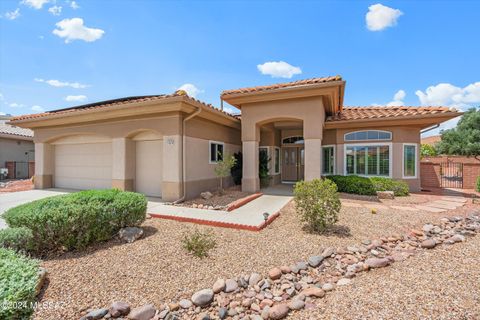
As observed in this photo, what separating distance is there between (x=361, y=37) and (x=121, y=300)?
13933 mm

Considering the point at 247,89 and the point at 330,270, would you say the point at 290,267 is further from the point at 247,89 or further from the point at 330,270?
the point at 247,89

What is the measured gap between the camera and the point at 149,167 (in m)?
10.7

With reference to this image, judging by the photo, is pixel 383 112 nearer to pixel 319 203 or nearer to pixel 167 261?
pixel 319 203

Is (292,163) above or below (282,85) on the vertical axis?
below

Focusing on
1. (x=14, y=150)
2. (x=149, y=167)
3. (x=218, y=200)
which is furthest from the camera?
(x=14, y=150)

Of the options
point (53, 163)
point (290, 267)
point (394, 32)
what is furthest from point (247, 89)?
point (53, 163)

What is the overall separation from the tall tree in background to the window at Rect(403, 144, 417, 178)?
477 inches

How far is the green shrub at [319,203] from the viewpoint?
5.86 meters

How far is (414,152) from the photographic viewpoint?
12.1m

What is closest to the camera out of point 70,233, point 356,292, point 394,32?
point 356,292

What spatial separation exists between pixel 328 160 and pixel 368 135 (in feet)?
8.43

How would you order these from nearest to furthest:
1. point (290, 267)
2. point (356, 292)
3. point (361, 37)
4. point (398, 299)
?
point (398, 299), point (356, 292), point (290, 267), point (361, 37)

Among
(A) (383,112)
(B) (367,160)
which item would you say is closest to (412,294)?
(B) (367,160)

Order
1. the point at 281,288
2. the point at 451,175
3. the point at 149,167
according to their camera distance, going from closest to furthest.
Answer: the point at 281,288 → the point at 149,167 → the point at 451,175
